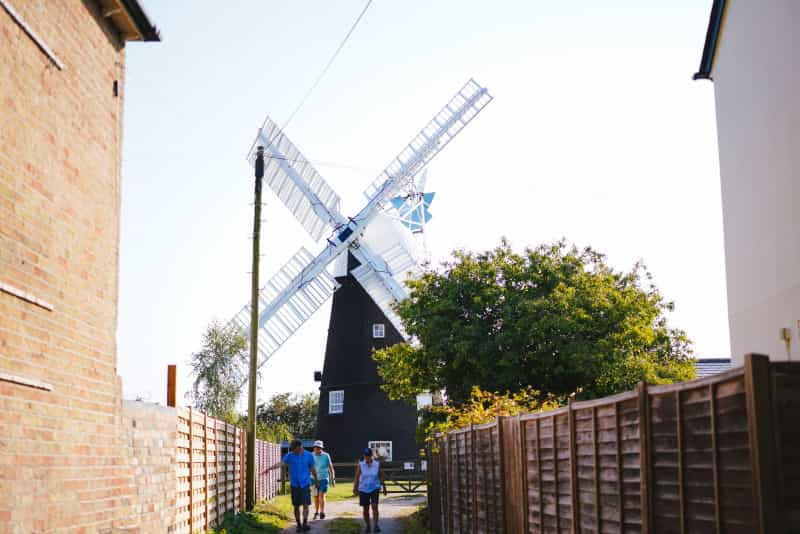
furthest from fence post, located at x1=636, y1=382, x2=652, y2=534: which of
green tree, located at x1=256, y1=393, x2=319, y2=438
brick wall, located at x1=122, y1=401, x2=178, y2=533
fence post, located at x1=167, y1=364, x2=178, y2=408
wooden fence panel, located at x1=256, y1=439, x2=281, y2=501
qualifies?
green tree, located at x1=256, y1=393, x2=319, y2=438

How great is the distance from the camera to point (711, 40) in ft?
63.4

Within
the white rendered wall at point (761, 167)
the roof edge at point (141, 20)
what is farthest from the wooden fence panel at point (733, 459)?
the white rendered wall at point (761, 167)

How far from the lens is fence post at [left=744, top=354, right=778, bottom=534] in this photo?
14.2 feet

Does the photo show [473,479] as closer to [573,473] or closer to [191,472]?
[191,472]

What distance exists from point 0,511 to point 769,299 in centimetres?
1320

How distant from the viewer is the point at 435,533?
16.8 m

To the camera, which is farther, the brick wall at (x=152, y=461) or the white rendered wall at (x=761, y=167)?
the white rendered wall at (x=761, y=167)

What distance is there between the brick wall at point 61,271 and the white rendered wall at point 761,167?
972 centimetres

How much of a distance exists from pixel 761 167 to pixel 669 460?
11.7m

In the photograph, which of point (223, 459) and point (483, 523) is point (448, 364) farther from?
point (483, 523)

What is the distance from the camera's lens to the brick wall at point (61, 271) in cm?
666

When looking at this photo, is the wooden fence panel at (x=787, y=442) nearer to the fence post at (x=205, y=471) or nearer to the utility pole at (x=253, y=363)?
the fence post at (x=205, y=471)

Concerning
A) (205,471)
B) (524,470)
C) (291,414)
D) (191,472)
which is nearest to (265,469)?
(205,471)

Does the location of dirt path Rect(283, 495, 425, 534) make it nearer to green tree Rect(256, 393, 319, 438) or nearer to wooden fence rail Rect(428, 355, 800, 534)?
wooden fence rail Rect(428, 355, 800, 534)
